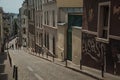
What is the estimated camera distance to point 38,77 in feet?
67.1

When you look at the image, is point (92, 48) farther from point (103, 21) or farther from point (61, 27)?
point (61, 27)

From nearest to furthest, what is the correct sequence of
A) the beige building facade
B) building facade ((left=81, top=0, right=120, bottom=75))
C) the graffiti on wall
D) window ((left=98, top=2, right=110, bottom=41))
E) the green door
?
building facade ((left=81, top=0, right=120, bottom=75)) < window ((left=98, top=2, right=110, bottom=41)) < the graffiti on wall < the beige building facade < the green door

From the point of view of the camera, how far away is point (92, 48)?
2120cm

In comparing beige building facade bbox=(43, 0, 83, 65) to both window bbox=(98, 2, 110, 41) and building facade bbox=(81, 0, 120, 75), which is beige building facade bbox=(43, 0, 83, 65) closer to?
building facade bbox=(81, 0, 120, 75)

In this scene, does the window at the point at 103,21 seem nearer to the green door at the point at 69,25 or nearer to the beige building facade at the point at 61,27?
the beige building facade at the point at 61,27

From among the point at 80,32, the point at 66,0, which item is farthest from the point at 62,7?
the point at 80,32

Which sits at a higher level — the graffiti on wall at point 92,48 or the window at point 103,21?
the window at point 103,21

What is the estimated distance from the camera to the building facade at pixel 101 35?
57.7ft

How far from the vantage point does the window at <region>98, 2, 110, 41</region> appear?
64.2ft

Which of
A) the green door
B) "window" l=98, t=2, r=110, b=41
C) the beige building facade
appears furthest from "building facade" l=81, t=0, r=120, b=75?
the green door

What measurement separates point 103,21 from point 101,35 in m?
0.85

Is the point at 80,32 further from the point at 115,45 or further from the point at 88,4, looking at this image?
the point at 115,45

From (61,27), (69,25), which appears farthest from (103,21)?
(61,27)

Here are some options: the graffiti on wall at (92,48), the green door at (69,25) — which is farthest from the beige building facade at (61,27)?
the graffiti on wall at (92,48)
